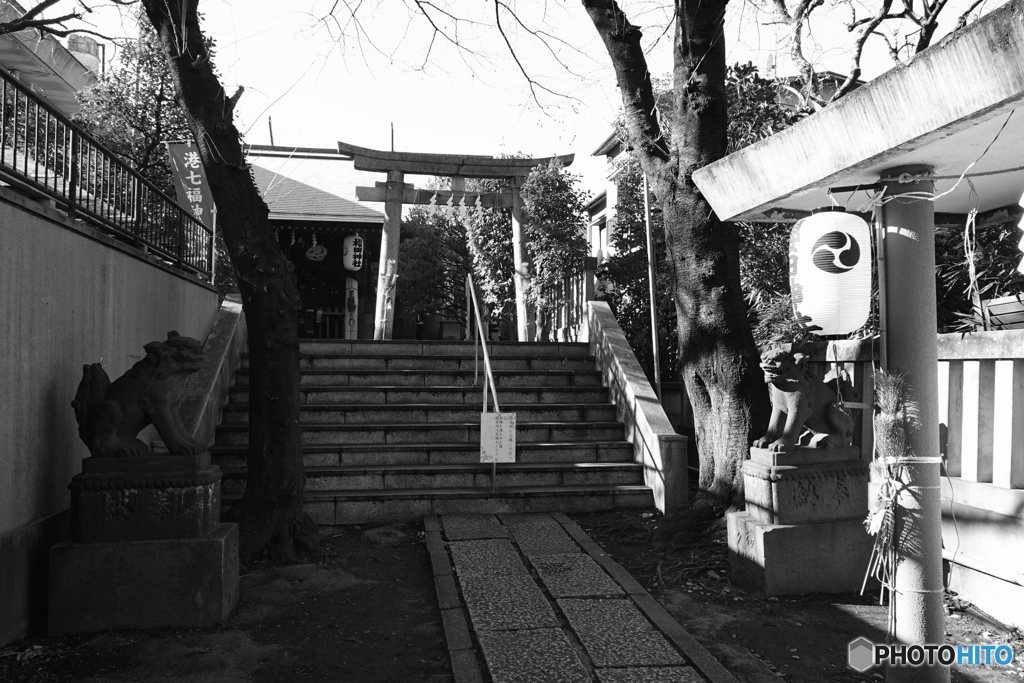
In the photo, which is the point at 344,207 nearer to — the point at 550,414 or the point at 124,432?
the point at 550,414

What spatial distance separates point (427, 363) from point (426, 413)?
4.35ft

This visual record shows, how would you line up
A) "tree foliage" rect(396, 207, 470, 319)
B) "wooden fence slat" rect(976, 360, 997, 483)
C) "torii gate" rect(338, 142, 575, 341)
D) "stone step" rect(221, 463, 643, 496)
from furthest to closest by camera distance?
"tree foliage" rect(396, 207, 470, 319) < "torii gate" rect(338, 142, 575, 341) < "stone step" rect(221, 463, 643, 496) < "wooden fence slat" rect(976, 360, 997, 483)

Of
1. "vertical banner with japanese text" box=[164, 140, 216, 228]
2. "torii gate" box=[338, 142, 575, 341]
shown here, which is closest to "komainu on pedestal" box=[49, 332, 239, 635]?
"vertical banner with japanese text" box=[164, 140, 216, 228]

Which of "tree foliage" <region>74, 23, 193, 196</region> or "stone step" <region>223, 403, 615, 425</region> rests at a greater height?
"tree foliage" <region>74, 23, 193, 196</region>

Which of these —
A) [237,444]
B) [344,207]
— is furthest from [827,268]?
[344,207]

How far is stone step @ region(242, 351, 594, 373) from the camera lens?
32.7 feet

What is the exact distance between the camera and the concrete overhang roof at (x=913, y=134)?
8.61 ft

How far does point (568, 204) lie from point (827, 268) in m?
10.6

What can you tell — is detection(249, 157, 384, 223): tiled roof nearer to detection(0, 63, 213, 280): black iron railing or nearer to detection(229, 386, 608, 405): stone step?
detection(0, 63, 213, 280): black iron railing

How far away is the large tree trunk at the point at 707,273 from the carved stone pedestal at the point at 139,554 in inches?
171

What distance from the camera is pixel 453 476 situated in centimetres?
791

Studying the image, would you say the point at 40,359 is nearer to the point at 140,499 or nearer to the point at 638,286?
the point at 140,499

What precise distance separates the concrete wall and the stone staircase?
217 cm

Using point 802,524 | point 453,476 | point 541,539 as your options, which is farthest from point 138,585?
point 802,524
